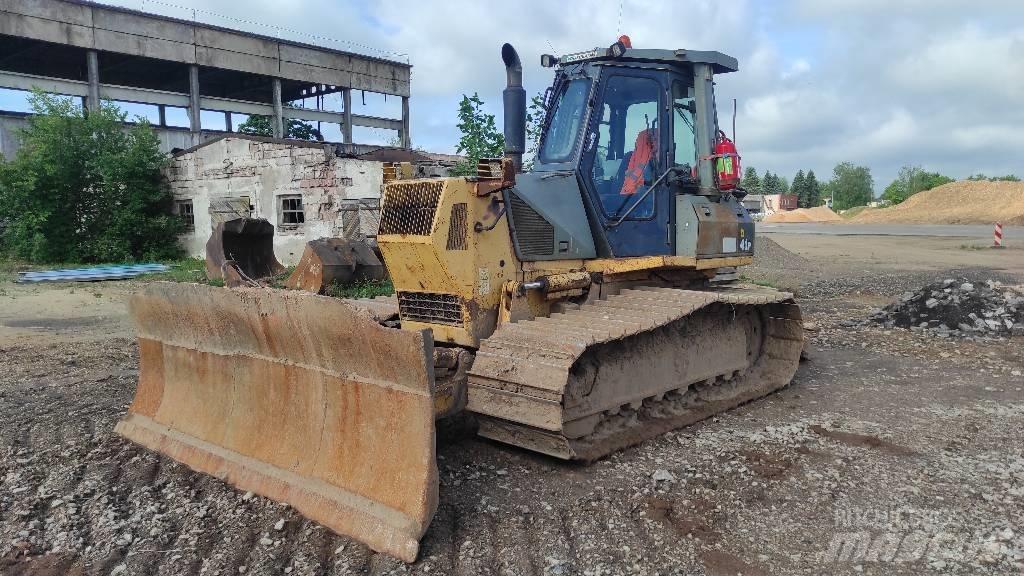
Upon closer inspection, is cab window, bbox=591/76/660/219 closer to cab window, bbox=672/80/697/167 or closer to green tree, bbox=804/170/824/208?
cab window, bbox=672/80/697/167

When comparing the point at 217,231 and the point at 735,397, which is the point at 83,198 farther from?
the point at 735,397

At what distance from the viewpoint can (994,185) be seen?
56.4 m

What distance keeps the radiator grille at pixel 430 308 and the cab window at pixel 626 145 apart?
1467 mm

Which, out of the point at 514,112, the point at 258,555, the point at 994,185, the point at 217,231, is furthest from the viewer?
the point at 994,185

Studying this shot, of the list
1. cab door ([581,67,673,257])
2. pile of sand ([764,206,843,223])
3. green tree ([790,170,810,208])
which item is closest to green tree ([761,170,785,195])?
green tree ([790,170,810,208])

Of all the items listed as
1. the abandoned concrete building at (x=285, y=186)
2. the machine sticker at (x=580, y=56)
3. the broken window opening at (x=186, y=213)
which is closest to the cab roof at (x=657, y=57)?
the machine sticker at (x=580, y=56)

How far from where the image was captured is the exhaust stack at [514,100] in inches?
220

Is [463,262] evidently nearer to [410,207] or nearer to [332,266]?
[410,207]

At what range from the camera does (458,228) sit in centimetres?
486

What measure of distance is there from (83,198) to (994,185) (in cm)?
6045

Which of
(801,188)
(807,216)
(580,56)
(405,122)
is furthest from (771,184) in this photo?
(580,56)

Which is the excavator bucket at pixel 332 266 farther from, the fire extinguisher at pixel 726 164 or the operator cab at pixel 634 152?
the fire extinguisher at pixel 726 164

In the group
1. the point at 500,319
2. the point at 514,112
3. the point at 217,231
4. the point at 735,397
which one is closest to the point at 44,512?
the point at 500,319

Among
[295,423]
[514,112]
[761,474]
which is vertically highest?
[514,112]
